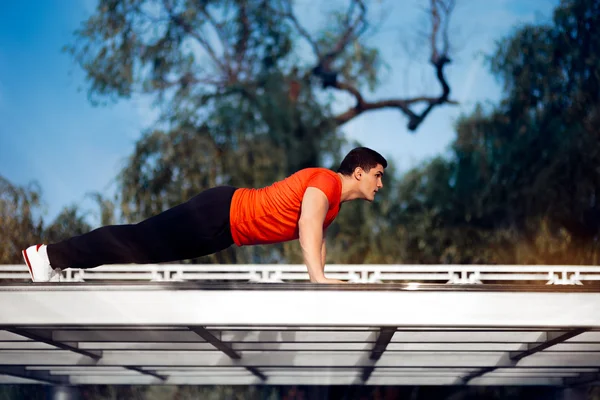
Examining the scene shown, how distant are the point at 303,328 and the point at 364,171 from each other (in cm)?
136

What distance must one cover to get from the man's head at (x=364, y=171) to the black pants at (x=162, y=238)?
640 mm

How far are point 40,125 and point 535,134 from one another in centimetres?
957

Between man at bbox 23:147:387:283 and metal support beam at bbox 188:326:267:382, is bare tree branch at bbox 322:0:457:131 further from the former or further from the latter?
man at bbox 23:147:387:283

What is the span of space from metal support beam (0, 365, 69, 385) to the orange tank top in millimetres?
4301

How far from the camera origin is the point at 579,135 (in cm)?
1220

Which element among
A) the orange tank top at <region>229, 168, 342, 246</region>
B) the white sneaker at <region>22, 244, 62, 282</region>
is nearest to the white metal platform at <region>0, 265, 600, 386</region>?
the white sneaker at <region>22, 244, 62, 282</region>

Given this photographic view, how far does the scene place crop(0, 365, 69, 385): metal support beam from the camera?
7.51 meters

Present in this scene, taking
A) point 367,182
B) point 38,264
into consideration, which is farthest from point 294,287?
point 38,264

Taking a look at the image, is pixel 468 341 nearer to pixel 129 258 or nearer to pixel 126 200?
pixel 129 258

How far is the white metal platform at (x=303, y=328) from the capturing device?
3.90 m

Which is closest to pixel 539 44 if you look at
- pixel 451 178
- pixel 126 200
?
pixel 451 178

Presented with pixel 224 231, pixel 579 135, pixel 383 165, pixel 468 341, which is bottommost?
pixel 468 341

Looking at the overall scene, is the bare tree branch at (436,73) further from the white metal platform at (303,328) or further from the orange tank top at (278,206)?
the orange tank top at (278,206)

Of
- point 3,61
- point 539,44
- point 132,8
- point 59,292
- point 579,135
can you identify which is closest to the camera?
point 59,292
